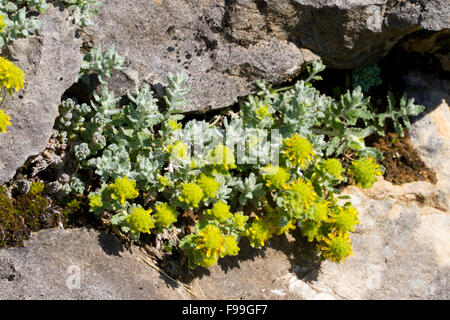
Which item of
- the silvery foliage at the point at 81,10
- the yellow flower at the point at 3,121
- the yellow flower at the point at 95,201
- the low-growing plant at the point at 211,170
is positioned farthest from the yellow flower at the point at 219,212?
the silvery foliage at the point at 81,10

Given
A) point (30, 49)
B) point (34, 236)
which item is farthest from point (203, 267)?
point (30, 49)

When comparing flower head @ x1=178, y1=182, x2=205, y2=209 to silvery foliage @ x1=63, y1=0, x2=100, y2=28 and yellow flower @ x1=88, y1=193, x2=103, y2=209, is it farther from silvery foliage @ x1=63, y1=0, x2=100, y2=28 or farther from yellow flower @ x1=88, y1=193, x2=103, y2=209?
silvery foliage @ x1=63, y1=0, x2=100, y2=28

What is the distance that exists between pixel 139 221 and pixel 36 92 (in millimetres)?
1318

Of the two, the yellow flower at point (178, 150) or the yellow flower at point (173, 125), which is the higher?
the yellow flower at point (173, 125)

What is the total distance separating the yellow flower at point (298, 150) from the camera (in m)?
4.43

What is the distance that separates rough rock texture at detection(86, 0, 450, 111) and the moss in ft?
3.83

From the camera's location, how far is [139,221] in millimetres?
4055

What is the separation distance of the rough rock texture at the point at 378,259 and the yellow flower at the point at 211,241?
46cm

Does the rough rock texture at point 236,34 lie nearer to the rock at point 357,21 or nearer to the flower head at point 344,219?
the rock at point 357,21

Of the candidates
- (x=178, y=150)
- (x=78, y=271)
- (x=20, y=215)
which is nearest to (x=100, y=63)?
(x=178, y=150)

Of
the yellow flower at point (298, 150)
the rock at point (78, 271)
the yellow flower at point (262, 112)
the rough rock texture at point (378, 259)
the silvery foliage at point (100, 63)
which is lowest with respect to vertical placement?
the rough rock texture at point (378, 259)

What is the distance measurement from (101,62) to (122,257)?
1628mm

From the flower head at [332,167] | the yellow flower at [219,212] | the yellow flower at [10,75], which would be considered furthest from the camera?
the flower head at [332,167]

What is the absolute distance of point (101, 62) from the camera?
432cm
